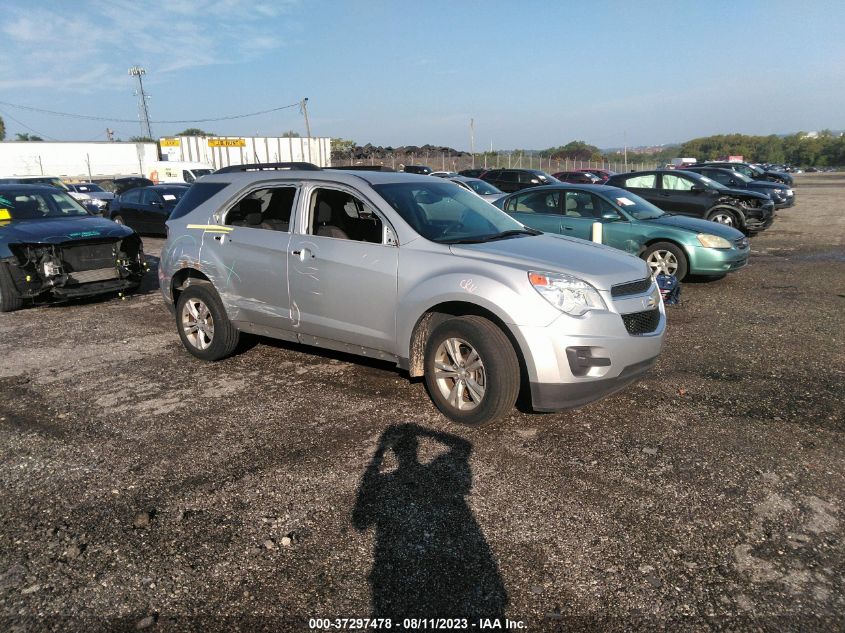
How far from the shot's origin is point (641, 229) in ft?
32.0

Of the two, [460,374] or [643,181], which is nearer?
[460,374]

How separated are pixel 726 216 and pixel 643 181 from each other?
6.65 feet

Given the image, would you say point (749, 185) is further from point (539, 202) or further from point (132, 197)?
point (132, 197)

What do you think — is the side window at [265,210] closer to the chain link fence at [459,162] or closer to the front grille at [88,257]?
the front grille at [88,257]

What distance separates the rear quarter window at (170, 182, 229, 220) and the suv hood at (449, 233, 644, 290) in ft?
9.10

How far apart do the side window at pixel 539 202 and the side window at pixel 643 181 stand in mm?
4991

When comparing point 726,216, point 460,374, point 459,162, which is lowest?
point 460,374

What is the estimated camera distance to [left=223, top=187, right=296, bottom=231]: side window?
18.3 feet

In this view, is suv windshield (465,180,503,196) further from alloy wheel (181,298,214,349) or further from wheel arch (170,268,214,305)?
alloy wheel (181,298,214,349)

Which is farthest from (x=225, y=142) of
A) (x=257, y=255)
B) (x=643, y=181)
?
(x=257, y=255)

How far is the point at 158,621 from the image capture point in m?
2.68

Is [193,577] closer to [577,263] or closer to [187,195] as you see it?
[577,263]

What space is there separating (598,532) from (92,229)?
805 cm

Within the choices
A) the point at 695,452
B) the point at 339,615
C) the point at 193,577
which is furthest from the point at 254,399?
the point at 695,452
